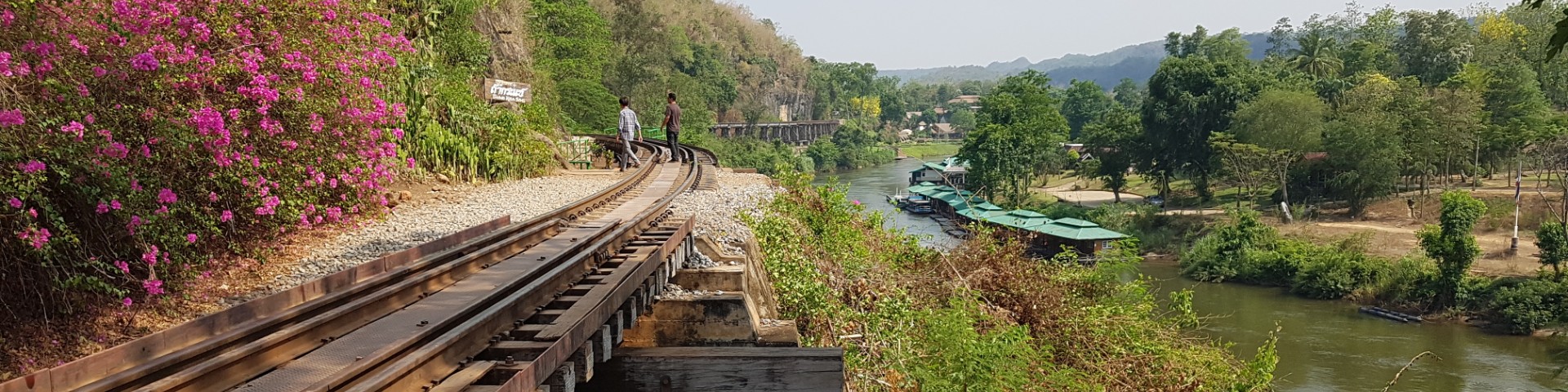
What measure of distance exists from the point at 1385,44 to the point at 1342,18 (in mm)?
22105

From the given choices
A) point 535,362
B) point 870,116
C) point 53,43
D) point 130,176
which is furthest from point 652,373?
point 870,116

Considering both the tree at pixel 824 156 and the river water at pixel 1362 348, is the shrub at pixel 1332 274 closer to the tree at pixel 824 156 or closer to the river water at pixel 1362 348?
the river water at pixel 1362 348

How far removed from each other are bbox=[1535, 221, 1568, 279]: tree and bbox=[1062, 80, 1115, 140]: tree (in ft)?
204

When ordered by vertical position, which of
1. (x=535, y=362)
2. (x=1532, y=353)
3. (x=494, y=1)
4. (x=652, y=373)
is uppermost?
(x=494, y=1)

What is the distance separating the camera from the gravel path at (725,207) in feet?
28.3

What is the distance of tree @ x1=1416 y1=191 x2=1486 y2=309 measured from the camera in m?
29.3

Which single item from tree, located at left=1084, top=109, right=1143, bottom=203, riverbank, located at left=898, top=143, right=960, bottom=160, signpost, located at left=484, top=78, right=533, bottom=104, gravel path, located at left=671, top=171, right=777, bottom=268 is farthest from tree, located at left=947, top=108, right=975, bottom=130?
gravel path, located at left=671, top=171, right=777, bottom=268

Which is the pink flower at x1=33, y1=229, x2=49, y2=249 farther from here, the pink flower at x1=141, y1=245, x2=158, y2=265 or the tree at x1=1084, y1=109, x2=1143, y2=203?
the tree at x1=1084, y1=109, x2=1143, y2=203

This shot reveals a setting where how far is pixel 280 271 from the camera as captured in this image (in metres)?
7.56

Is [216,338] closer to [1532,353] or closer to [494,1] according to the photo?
[494,1]

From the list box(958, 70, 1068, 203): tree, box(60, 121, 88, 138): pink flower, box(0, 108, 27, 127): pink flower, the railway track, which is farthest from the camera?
box(958, 70, 1068, 203): tree

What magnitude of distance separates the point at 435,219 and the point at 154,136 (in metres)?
4.39

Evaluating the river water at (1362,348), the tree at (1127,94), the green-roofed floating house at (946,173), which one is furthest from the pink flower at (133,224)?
the tree at (1127,94)

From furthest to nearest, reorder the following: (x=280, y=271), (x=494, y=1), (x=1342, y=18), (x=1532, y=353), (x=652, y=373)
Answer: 1. (x=1342, y=18)
2. (x=1532, y=353)
3. (x=494, y=1)
4. (x=280, y=271)
5. (x=652, y=373)
